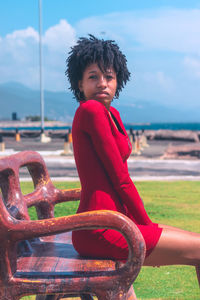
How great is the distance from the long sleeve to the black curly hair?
0.33m

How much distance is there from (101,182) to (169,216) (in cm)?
477

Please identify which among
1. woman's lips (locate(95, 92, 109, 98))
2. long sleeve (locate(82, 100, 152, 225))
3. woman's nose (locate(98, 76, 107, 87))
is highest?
woman's nose (locate(98, 76, 107, 87))

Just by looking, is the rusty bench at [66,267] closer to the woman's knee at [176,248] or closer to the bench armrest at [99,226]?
the bench armrest at [99,226]

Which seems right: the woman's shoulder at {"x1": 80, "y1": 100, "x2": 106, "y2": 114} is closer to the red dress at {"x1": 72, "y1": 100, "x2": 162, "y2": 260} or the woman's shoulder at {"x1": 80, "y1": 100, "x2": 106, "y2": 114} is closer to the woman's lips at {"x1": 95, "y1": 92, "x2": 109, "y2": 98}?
the red dress at {"x1": 72, "y1": 100, "x2": 162, "y2": 260}

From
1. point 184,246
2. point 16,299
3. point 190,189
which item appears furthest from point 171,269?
point 190,189

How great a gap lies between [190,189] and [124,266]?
26.8ft

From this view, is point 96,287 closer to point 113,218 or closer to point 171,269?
point 113,218

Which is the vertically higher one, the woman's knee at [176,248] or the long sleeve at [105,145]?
the long sleeve at [105,145]

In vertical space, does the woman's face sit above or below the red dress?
above

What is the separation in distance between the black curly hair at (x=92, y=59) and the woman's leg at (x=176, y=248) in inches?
38.0

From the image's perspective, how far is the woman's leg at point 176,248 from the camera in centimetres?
236

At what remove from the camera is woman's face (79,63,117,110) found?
264cm

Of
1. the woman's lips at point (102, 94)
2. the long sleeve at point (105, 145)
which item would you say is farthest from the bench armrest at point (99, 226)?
the woman's lips at point (102, 94)

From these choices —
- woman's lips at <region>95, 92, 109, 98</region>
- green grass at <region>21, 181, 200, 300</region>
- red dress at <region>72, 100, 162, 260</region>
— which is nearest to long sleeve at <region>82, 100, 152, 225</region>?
red dress at <region>72, 100, 162, 260</region>
